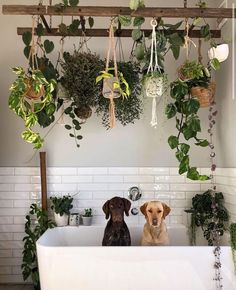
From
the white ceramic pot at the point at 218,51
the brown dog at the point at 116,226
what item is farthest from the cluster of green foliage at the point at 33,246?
the white ceramic pot at the point at 218,51

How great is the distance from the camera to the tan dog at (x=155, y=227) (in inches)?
94.3

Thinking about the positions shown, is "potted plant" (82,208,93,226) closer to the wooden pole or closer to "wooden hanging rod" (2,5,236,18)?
the wooden pole

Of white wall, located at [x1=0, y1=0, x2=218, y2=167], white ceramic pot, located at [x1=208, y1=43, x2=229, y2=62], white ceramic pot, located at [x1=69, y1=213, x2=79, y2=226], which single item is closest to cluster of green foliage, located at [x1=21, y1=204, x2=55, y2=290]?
white ceramic pot, located at [x1=69, y1=213, x2=79, y2=226]

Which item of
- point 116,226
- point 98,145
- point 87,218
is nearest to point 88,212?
point 87,218

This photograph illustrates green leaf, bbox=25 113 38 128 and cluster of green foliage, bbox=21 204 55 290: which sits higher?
green leaf, bbox=25 113 38 128

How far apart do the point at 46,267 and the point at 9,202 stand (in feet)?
4.54

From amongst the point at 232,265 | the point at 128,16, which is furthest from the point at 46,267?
the point at 128,16

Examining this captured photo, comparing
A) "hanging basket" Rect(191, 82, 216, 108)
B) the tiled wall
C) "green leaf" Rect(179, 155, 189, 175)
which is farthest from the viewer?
the tiled wall

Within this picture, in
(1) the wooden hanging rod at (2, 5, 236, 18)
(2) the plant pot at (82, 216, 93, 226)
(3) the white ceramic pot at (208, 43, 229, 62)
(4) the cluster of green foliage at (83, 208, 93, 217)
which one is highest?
(1) the wooden hanging rod at (2, 5, 236, 18)

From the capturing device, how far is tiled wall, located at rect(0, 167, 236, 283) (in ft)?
10.9

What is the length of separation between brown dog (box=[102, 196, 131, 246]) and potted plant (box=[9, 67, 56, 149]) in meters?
0.73

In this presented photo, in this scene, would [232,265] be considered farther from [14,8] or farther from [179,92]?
[14,8]

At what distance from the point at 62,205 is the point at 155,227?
1066 mm

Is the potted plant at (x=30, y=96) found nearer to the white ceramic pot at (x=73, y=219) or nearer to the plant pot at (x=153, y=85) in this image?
the plant pot at (x=153, y=85)
